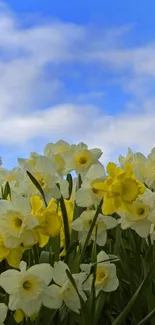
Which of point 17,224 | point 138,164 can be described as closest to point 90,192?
point 17,224

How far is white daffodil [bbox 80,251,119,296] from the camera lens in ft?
2.64

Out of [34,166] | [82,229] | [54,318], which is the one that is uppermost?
[34,166]

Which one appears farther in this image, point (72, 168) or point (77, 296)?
point (72, 168)

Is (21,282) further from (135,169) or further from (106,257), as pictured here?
(135,169)

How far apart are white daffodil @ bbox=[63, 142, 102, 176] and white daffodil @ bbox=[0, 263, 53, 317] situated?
14.8 inches

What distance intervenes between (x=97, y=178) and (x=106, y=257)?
16 centimetres

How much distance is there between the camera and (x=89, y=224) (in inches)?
36.2

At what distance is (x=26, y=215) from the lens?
820mm

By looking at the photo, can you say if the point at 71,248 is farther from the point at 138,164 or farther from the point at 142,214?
the point at 138,164

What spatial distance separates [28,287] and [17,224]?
11 cm

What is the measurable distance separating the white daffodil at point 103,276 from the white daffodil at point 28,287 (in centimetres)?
6

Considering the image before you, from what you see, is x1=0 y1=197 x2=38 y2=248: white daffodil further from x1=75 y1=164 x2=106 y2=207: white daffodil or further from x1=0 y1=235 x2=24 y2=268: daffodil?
x1=75 y1=164 x2=106 y2=207: white daffodil

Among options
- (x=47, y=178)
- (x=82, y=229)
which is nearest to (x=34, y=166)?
(x=47, y=178)

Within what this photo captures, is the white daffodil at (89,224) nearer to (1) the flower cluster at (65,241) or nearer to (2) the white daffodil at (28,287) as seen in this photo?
(1) the flower cluster at (65,241)
